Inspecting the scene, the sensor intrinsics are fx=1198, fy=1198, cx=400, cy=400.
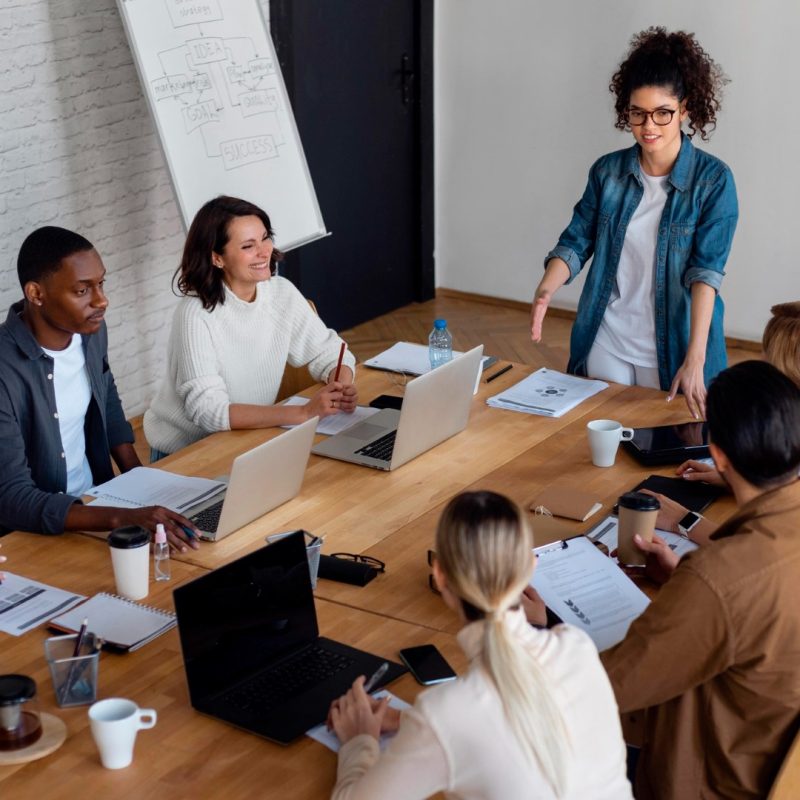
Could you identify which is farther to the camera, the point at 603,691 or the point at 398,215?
the point at 398,215

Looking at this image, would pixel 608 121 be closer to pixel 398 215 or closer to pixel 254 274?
pixel 398 215

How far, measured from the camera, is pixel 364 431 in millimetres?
3066

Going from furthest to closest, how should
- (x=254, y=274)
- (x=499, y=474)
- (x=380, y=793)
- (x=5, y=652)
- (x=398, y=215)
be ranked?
(x=398, y=215), (x=254, y=274), (x=499, y=474), (x=5, y=652), (x=380, y=793)

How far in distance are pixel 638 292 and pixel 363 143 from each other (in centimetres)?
293

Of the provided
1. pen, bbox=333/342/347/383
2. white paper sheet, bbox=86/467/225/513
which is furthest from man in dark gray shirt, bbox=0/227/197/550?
pen, bbox=333/342/347/383

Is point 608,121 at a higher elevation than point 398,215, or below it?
higher

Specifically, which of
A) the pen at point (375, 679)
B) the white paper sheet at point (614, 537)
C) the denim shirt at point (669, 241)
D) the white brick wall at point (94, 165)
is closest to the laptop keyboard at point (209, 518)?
the pen at point (375, 679)

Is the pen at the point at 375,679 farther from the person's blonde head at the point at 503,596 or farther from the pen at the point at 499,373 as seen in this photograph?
the pen at the point at 499,373

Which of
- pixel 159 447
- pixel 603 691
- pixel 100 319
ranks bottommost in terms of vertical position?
pixel 159 447

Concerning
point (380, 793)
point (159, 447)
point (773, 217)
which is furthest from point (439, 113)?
point (380, 793)

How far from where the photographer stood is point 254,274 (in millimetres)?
3334

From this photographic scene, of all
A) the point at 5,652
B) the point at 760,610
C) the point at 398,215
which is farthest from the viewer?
the point at 398,215

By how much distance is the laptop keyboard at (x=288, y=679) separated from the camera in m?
1.94

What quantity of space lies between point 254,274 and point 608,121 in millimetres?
3263
